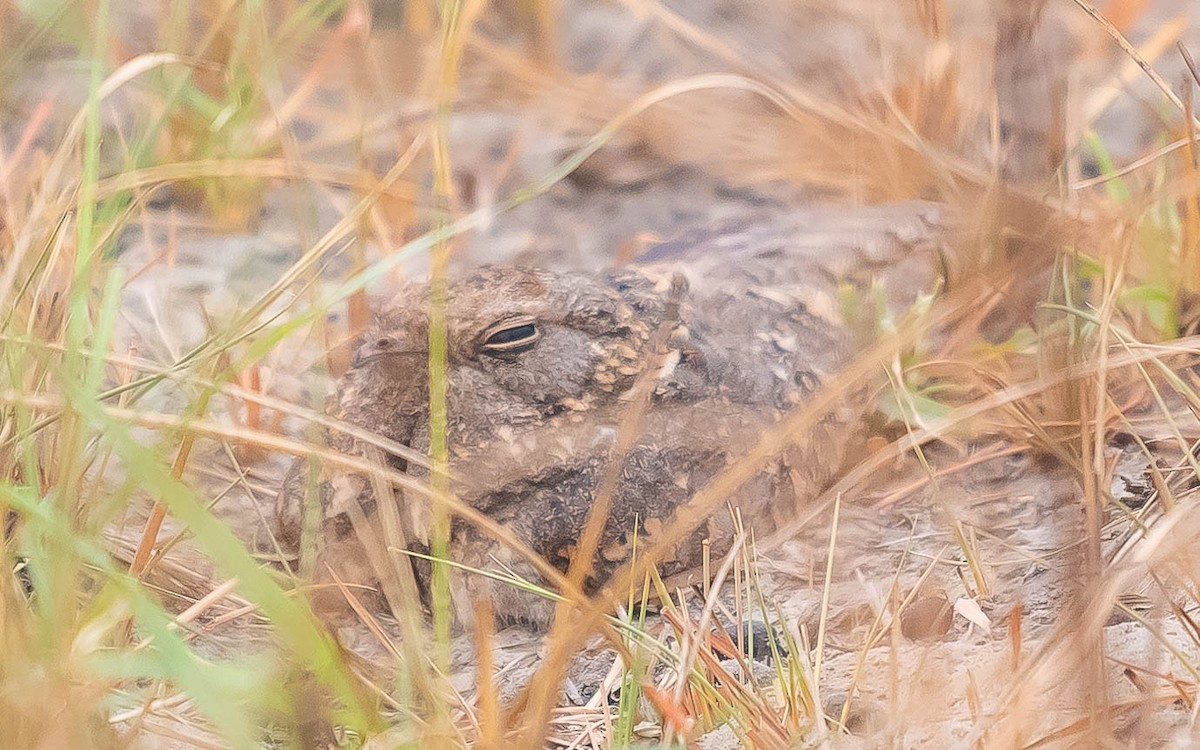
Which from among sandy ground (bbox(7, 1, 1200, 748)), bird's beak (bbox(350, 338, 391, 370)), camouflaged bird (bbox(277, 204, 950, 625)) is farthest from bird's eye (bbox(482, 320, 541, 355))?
sandy ground (bbox(7, 1, 1200, 748))

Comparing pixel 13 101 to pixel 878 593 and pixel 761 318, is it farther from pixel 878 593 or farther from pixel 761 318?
pixel 878 593

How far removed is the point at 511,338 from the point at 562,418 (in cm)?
13

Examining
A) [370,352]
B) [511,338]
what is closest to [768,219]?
[511,338]

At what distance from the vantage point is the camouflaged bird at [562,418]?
138cm

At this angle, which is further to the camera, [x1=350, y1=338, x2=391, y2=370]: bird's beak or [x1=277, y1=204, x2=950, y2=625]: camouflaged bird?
[x1=350, y1=338, x2=391, y2=370]: bird's beak

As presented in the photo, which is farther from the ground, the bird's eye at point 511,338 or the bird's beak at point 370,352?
the bird's eye at point 511,338

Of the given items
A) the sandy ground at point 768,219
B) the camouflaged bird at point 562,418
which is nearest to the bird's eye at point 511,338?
the camouflaged bird at point 562,418

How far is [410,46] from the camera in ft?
8.92

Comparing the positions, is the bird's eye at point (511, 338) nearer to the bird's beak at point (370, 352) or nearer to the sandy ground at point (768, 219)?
the bird's beak at point (370, 352)

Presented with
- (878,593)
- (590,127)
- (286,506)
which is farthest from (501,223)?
(878,593)

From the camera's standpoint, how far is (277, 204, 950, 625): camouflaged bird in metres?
1.38

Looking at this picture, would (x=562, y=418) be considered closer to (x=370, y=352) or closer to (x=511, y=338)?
(x=511, y=338)

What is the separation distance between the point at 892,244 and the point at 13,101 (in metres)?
1.95

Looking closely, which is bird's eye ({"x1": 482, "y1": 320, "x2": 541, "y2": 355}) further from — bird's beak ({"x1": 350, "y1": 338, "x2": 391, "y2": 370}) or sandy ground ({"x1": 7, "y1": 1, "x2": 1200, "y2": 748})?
sandy ground ({"x1": 7, "y1": 1, "x2": 1200, "y2": 748})
